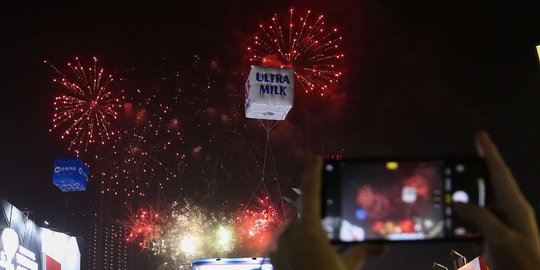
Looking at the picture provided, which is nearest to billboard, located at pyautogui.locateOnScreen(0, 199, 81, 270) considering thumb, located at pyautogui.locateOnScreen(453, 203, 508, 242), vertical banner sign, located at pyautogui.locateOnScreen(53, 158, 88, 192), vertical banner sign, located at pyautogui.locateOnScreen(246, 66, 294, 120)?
vertical banner sign, located at pyautogui.locateOnScreen(53, 158, 88, 192)

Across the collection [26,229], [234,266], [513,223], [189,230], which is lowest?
[513,223]

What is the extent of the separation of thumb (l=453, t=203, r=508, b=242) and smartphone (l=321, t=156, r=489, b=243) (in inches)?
5.9

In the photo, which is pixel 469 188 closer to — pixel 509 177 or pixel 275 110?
pixel 509 177

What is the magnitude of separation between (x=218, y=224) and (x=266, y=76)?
49.1 ft

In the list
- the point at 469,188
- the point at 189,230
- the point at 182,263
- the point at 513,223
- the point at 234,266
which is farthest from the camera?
the point at 182,263

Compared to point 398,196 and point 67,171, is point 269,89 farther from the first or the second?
point 398,196

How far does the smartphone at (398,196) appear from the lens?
6.18 feet

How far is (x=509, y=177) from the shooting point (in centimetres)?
172

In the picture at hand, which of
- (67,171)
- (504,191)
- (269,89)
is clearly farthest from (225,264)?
(504,191)

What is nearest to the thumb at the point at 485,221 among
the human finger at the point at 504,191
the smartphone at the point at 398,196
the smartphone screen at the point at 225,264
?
the human finger at the point at 504,191

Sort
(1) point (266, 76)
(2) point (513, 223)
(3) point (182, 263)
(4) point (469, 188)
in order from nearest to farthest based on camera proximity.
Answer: (2) point (513, 223) → (4) point (469, 188) → (1) point (266, 76) → (3) point (182, 263)

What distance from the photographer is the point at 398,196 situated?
79.2 inches

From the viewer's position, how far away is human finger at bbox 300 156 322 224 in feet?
5.13

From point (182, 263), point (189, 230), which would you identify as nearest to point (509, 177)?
point (189, 230)
